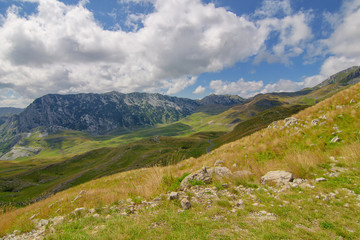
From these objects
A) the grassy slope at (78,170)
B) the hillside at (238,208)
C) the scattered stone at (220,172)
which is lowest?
the grassy slope at (78,170)

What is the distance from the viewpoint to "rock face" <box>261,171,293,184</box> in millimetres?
7855

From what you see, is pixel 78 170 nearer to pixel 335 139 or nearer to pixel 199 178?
pixel 199 178

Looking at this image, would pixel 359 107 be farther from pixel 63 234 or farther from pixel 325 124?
pixel 63 234

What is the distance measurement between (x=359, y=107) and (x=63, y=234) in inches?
840

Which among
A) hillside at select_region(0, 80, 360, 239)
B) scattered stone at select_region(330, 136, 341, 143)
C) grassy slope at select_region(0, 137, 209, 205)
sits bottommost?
grassy slope at select_region(0, 137, 209, 205)

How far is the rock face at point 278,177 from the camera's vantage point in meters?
7.86

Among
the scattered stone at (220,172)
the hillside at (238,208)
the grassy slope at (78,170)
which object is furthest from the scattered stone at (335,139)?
the grassy slope at (78,170)

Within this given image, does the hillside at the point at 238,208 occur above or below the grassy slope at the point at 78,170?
above

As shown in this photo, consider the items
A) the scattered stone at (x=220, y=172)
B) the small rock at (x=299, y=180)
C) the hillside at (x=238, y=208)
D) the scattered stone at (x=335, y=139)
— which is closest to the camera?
the hillside at (x=238, y=208)

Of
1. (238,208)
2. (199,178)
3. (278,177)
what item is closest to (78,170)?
(199,178)

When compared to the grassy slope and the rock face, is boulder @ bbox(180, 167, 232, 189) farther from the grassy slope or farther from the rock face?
the grassy slope

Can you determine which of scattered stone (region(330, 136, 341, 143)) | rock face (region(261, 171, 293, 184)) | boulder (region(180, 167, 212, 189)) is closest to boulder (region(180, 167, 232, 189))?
boulder (region(180, 167, 212, 189))

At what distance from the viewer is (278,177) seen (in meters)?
8.17

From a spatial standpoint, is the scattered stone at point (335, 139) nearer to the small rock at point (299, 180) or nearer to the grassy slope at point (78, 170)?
the small rock at point (299, 180)
